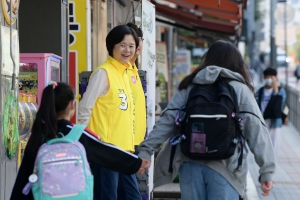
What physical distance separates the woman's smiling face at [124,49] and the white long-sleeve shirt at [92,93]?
223 mm

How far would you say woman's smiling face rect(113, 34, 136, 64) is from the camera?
6.01 meters

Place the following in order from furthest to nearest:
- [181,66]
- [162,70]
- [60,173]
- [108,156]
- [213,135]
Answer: [181,66], [162,70], [213,135], [108,156], [60,173]

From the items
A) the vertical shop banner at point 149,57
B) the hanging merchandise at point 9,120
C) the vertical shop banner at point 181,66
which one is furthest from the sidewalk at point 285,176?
the vertical shop banner at point 181,66

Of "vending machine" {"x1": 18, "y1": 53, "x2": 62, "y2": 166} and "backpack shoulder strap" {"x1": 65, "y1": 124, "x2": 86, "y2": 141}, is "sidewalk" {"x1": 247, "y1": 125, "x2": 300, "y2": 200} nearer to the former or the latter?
"vending machine" {"x1": 18, "y1": 53, "x2": 62, "y2": 166}

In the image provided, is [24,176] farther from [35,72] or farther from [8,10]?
[35,72]

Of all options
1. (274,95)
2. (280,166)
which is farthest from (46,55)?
(280,166)

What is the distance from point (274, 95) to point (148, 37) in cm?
442

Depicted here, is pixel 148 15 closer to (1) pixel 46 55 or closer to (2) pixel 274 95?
(1) pixel 46 55

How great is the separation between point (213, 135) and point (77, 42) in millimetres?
3538

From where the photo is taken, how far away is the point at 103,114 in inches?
229

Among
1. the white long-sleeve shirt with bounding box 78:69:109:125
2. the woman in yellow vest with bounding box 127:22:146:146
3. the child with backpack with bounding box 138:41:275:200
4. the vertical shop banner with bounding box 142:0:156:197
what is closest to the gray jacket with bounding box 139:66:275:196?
the child with backpack with bounding box 138:41:275:200

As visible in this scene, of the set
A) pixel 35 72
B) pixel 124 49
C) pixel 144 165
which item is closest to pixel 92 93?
pixel 124 49

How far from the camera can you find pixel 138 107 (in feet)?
20.5

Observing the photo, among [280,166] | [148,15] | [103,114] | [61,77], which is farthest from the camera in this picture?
[280,166]
